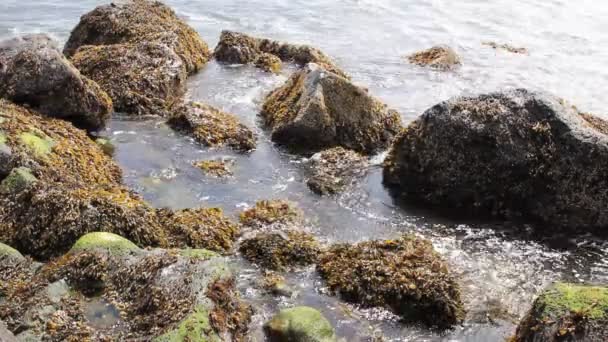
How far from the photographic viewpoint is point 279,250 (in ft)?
30.4

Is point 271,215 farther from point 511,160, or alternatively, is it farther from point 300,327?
point 511,160

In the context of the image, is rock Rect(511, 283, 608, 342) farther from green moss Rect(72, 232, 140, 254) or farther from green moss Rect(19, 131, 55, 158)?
green moss Rect(19, 131, 55, 158)

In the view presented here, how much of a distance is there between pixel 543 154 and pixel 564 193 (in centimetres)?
74

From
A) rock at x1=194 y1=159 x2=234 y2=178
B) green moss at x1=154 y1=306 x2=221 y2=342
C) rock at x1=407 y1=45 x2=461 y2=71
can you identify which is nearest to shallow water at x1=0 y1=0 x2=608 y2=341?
rock at x1=194 y1=159 x2=234 y2=178

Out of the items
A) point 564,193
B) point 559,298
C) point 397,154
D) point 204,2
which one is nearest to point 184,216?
point 397,154

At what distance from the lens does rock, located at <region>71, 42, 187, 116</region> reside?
14.3 metres

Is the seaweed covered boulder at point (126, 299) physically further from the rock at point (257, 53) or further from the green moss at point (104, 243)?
the rock at point (257, 53)

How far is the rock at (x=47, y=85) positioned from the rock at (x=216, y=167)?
2.89 meters

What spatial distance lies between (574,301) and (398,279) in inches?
96.3

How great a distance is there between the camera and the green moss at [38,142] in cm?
1027

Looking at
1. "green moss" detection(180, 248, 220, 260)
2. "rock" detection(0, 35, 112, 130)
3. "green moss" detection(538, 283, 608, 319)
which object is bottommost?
"green moss" detection(180, 248, 220, 260)

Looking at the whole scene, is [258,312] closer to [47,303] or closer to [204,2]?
[47,303]

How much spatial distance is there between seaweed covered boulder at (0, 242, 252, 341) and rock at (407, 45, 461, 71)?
13053mm

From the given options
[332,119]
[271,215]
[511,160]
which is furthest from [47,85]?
[511,160]
